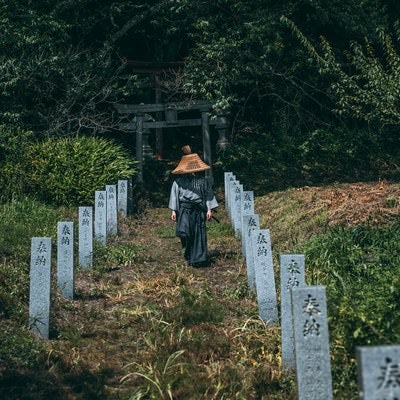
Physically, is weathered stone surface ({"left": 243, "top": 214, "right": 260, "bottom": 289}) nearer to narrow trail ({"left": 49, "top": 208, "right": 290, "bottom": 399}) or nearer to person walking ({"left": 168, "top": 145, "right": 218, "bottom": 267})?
narrow trail ({"left": 49, "top": 208, "right": 290, "bottom": 399})

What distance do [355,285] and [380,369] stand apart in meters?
4.71

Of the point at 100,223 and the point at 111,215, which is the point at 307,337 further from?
the point at 111,215

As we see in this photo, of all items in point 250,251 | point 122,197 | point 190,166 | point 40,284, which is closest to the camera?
point 40,284

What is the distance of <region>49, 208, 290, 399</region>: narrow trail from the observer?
7.01 metres

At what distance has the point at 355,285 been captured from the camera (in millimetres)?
8336

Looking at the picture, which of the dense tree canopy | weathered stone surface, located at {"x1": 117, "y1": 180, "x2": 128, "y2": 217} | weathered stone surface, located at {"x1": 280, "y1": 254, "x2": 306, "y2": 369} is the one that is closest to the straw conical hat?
weathered stone surface, located at {"x1": 117, "y1": 180, "x2": 128, "y2": 217}

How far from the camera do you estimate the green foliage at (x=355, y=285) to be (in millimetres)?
6070

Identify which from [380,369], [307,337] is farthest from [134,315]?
[380,369]

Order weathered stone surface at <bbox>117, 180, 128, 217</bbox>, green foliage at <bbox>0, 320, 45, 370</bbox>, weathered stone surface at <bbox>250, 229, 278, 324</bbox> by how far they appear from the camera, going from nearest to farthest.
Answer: green foliage at <bbox>0, 320, 45, 370</bbox> → weathered stone surface at <bbox>250, 229, 278, 324</bbox> → weathered stone surface at <bbox>117, 180, 128, 217</bbox>

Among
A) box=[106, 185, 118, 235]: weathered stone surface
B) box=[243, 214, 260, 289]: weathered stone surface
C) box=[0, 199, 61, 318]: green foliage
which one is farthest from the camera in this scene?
box=[106, 185, 118, 235]: weathered stone surface

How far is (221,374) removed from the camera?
6590 millimetres

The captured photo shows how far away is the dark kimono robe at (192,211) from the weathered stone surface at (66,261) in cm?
284

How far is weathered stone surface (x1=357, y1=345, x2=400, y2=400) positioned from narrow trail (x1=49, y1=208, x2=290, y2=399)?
2.71 m

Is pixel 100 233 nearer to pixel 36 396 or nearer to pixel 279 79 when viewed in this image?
pixel 36 396
